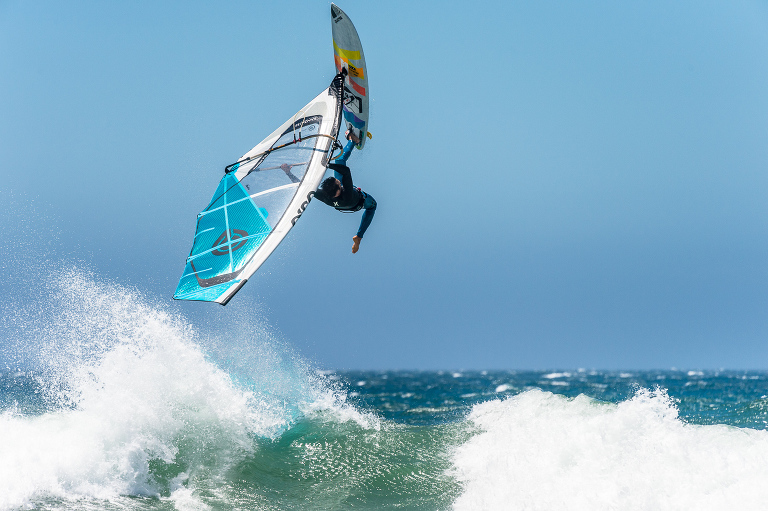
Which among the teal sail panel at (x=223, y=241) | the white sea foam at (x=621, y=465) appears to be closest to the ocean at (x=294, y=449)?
the white sea foam at (x=621, y=465)

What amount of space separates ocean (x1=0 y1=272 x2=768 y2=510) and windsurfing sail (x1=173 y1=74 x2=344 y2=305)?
4.94 ft

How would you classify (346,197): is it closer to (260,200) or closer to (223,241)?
(260,200)

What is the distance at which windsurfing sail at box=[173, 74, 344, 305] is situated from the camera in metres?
6.16

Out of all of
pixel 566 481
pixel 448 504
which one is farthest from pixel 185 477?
pixel 566 481

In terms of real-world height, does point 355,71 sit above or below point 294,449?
above

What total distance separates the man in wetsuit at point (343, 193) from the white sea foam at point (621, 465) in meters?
2.81

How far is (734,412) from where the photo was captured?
1065 cm

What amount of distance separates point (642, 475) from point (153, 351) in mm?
5783

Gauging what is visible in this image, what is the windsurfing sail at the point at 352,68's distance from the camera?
6.26 metres

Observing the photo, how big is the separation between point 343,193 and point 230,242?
154 cm

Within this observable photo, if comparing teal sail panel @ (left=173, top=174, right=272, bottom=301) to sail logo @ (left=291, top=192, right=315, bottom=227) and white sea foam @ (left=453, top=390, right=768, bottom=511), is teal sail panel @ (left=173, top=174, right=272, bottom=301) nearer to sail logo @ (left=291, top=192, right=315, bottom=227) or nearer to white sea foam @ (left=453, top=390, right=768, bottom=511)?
sail logo @ (left=291, top=192, right=315, bottom=227)

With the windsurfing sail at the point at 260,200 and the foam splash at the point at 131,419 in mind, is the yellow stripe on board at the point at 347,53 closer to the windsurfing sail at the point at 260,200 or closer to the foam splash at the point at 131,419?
the windsurfing sail at the point at 260,200

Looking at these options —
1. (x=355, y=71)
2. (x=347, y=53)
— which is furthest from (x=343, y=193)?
(x=347, y=53)

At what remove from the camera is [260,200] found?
691 cm
